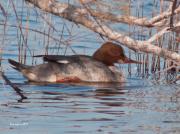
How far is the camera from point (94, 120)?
7633 mm

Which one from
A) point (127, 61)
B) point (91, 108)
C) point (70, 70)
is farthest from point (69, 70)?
point (91, 108)

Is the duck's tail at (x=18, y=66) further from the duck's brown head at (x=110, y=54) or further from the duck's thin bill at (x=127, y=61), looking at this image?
the duck's thin bill at (x=127, y=61)

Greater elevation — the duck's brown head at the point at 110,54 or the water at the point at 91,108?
the duck's brown head at the point at 110,54

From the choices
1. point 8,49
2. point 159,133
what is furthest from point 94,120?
point 8,49

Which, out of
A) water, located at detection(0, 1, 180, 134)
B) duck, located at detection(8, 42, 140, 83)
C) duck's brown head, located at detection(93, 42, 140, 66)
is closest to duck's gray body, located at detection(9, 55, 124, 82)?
duck, located at detection(8, 42, 140, 83)

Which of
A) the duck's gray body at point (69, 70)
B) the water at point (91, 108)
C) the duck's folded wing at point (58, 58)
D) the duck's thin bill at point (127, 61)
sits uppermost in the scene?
the duck's folded wing at point (58, 58)

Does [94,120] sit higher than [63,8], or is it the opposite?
[63,8]

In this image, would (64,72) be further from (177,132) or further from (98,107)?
(177,132)

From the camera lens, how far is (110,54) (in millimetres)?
12469

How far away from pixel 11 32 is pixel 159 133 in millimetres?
7774

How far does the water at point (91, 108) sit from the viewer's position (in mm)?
7219

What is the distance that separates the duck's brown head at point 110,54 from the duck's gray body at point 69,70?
36 centimetres

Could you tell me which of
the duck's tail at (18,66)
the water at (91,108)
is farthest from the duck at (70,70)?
the water at (91,108)

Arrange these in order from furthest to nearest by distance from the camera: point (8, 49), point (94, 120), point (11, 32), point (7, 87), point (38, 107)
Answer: point (11, 32)
point (8, 49)
point (7, 87)
point (38, 107)
point (94, 120)
